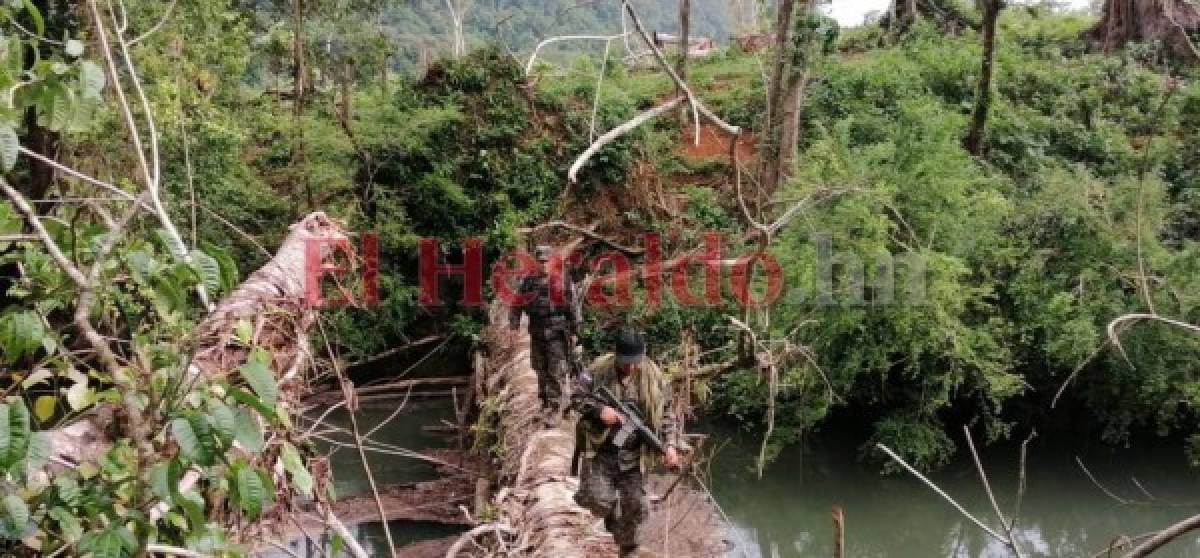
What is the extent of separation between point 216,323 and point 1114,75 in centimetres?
1297

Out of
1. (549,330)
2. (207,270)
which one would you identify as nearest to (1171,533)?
(207,270)

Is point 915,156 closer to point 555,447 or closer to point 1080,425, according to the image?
point 1080,425

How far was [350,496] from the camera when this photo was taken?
27.8 feet

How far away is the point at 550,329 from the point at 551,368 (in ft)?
0.87

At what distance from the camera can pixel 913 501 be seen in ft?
29.3

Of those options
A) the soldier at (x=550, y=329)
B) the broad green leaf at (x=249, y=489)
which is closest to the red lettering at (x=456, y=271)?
the soldier at (x=550, y=329)

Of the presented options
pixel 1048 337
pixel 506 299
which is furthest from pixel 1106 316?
pixel 506 299

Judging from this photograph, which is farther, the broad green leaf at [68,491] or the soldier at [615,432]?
the soldier at [615,432]

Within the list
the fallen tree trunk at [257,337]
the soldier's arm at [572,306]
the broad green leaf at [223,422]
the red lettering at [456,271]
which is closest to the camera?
the broad green leaf at [223,422]

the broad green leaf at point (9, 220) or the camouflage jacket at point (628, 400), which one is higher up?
the broad green leaf at point (9, 220)

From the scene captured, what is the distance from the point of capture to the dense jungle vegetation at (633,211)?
6.73 ft

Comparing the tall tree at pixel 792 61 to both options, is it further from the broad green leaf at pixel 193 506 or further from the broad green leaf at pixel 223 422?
Result: the broad green leaf at pixel 223 422

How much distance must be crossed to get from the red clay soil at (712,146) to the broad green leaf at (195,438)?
12836 mm

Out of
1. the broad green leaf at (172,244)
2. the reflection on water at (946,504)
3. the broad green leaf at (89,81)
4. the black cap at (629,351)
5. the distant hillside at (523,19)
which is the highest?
the distant hillside at (523,19)
